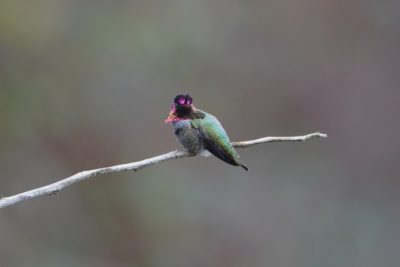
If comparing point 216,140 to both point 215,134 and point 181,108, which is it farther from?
point 181,108

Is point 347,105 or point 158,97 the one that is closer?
point 158,97

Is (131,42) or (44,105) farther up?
(131,42)

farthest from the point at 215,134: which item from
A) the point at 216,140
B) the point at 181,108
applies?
the point at 181,108

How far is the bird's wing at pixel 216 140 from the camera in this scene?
8.19ft

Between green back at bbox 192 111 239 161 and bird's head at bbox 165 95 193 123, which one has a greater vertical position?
bird's head at bbox 165 95 193 123

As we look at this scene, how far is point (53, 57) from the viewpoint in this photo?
748cm

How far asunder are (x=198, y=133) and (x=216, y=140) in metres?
0.08

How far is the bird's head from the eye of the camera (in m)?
2.48

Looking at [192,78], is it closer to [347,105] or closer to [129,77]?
[129,77]

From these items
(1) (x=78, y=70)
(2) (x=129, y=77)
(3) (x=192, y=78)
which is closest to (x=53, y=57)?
(1) (x=78, y=70)

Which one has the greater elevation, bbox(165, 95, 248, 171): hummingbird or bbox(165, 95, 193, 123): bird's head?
bbox(165, 95, 193, 123): bird's head

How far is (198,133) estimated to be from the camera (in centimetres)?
257

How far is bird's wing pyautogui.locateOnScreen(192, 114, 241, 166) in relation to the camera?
8.19 feet

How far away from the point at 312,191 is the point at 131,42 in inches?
92.7
